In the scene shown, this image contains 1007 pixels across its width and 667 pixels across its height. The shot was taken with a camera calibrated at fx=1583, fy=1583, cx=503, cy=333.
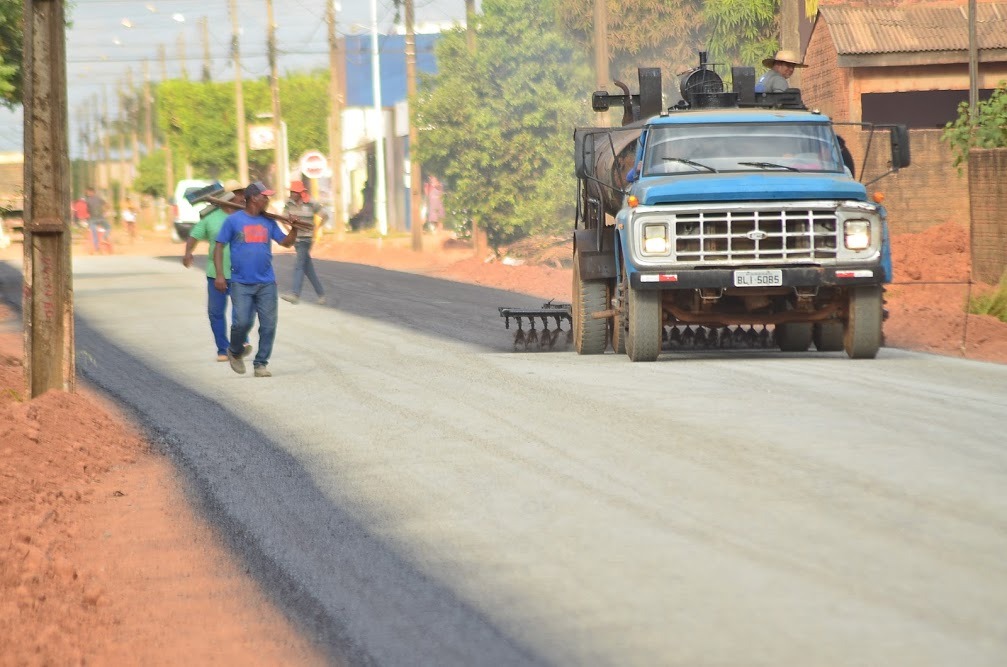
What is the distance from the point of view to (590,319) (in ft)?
51.9

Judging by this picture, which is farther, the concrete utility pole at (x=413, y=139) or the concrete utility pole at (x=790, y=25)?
the concrete utility pole at (x=413, y=139)

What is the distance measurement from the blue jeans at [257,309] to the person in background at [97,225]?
128 feet

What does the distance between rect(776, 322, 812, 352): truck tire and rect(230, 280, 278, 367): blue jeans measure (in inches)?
200

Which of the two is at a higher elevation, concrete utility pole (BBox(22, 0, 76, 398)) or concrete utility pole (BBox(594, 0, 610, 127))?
concrete utility pole (BBox(594, 0, 610, 127))

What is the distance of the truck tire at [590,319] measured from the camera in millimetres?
15797

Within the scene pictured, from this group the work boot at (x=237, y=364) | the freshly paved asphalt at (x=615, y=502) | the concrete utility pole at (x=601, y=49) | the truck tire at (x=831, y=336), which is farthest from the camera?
the concrete utility pole at (x=601, y=49)

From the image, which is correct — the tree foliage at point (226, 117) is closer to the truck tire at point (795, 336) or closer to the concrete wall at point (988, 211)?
the concrete wall at point (988, 211)

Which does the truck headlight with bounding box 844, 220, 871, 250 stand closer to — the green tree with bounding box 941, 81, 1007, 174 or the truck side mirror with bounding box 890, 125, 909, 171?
the truck side mirror with bounding box 890, 125, 909, 171

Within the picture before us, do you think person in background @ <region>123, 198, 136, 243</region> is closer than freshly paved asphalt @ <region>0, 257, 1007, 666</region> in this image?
No

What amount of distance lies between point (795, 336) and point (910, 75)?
1530 centimetres

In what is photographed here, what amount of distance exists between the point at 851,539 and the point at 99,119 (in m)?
149

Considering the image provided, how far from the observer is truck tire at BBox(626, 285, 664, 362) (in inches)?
556

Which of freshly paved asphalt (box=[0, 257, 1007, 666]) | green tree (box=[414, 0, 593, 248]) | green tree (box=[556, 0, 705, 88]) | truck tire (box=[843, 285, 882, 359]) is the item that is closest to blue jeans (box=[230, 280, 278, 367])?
freshly paved asphalt (box=[0, 257, 1007, 666])

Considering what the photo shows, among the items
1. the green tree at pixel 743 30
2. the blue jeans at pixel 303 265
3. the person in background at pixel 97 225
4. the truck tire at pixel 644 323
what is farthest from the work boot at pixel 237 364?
the person in background at pixel 97 225
